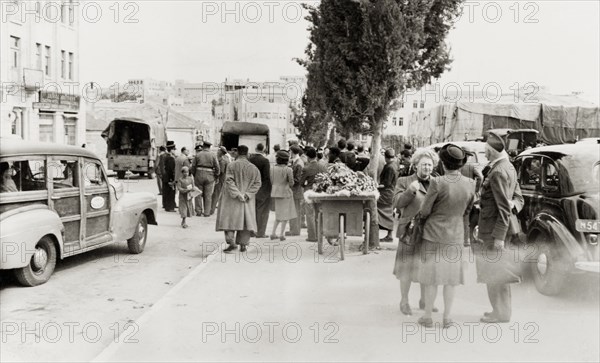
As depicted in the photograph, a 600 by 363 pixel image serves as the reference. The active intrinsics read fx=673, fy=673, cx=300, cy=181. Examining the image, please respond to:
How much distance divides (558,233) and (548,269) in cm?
48

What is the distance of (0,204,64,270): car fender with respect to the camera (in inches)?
301

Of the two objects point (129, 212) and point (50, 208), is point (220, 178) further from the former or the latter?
point (50, 208)

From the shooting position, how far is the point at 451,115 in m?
24.0

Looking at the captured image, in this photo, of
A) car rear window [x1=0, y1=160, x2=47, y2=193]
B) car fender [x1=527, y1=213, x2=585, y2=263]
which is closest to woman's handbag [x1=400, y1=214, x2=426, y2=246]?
car fender [x1=527, y1=213, x2=585, y2=263]

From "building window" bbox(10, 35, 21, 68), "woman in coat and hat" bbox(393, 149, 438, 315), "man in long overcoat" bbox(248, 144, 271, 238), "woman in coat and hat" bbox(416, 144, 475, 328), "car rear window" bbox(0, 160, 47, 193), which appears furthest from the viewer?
"building window" bbox(10, 35, 21, 68)

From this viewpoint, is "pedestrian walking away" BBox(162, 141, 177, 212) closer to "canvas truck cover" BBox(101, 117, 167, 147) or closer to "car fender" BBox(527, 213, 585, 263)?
"car fender" BBox(527, 213, 585, 263)

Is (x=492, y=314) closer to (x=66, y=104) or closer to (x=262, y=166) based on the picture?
(x=262, y=166)

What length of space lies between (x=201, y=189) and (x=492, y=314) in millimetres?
10421

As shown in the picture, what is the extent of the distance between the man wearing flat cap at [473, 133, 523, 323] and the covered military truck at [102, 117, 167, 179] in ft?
86.6

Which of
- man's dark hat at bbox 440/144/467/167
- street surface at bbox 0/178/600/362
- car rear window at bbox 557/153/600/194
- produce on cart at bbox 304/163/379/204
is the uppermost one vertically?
man's dark hat at bbox 440/144/467/167

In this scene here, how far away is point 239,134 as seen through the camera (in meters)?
30.0

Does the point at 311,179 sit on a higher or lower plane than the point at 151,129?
lower

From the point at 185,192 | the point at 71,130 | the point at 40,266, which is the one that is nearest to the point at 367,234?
the point at 40,266

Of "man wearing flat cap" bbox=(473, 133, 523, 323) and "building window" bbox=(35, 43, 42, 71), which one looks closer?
"man wearing flat cap" bbox=(473, 133, 523, 323)
